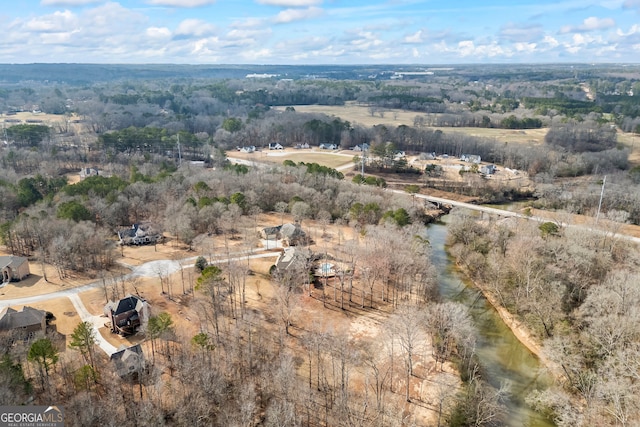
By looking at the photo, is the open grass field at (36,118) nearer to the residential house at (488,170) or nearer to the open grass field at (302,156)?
the open grass field at (302,156)

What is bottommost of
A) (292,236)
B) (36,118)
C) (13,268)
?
(292,236)

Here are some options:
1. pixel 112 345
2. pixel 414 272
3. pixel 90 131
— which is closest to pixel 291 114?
pixel 90 131

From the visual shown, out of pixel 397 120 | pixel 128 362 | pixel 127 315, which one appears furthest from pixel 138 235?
pixel 397 120

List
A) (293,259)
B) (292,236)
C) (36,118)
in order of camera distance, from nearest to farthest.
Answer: (293,259) < (292,236) < (36,118)

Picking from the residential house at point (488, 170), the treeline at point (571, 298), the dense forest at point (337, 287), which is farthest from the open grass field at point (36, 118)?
the treeline at point (571, 298)

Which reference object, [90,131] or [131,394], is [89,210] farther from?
[90,131]

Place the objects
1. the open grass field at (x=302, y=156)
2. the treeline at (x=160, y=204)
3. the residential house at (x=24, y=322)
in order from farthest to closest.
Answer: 1. the open grass field at (x=302, y=156)
2. the treeline at (x=160, y=204)
3. the residential house at (x=24, y=322)

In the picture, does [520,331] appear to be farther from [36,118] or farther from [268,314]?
[36,118]
